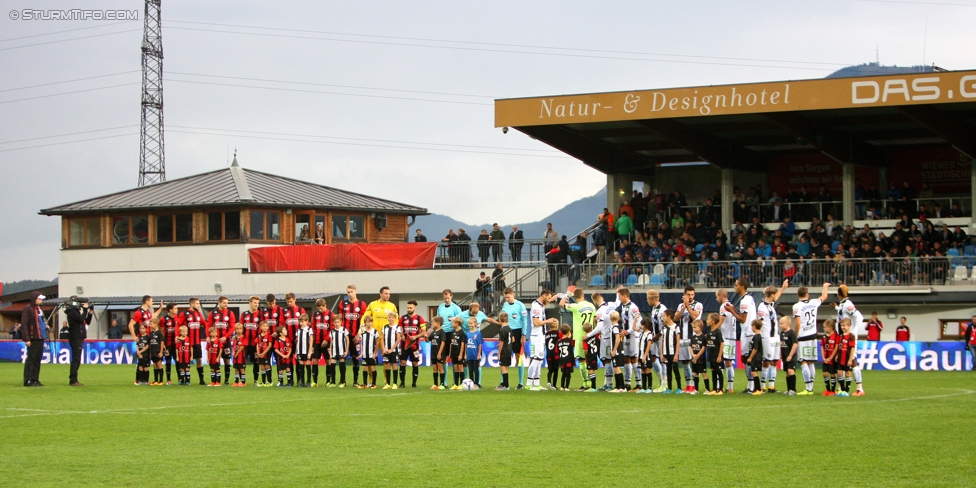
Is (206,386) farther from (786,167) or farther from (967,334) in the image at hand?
(786,167)

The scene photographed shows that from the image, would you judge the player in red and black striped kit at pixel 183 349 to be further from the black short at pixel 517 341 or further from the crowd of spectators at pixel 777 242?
the crowd of spectators at pixel 777 242

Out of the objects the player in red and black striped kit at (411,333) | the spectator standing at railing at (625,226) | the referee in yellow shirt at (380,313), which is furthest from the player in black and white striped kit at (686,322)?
the spectator standing at railing at (625,226)

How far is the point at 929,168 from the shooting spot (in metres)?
36.6

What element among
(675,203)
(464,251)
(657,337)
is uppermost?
(675,203)

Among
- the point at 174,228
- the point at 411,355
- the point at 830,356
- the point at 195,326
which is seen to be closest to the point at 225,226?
the point at 174,228

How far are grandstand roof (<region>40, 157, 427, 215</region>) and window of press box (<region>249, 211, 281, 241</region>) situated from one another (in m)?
0.50

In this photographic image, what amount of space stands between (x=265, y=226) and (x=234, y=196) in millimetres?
1650

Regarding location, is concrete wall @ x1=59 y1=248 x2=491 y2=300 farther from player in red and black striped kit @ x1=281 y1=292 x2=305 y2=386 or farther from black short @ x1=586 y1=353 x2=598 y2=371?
black short @ x1=586 y1=353 x2=598 y2=371

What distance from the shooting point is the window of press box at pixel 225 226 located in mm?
42153

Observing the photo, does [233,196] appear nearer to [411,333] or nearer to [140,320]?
[140,320]

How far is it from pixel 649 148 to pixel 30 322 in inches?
944

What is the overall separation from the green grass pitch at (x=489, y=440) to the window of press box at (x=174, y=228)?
2487 cm

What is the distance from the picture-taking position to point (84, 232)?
4512 cm

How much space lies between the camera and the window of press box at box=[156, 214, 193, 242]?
43.1 m
